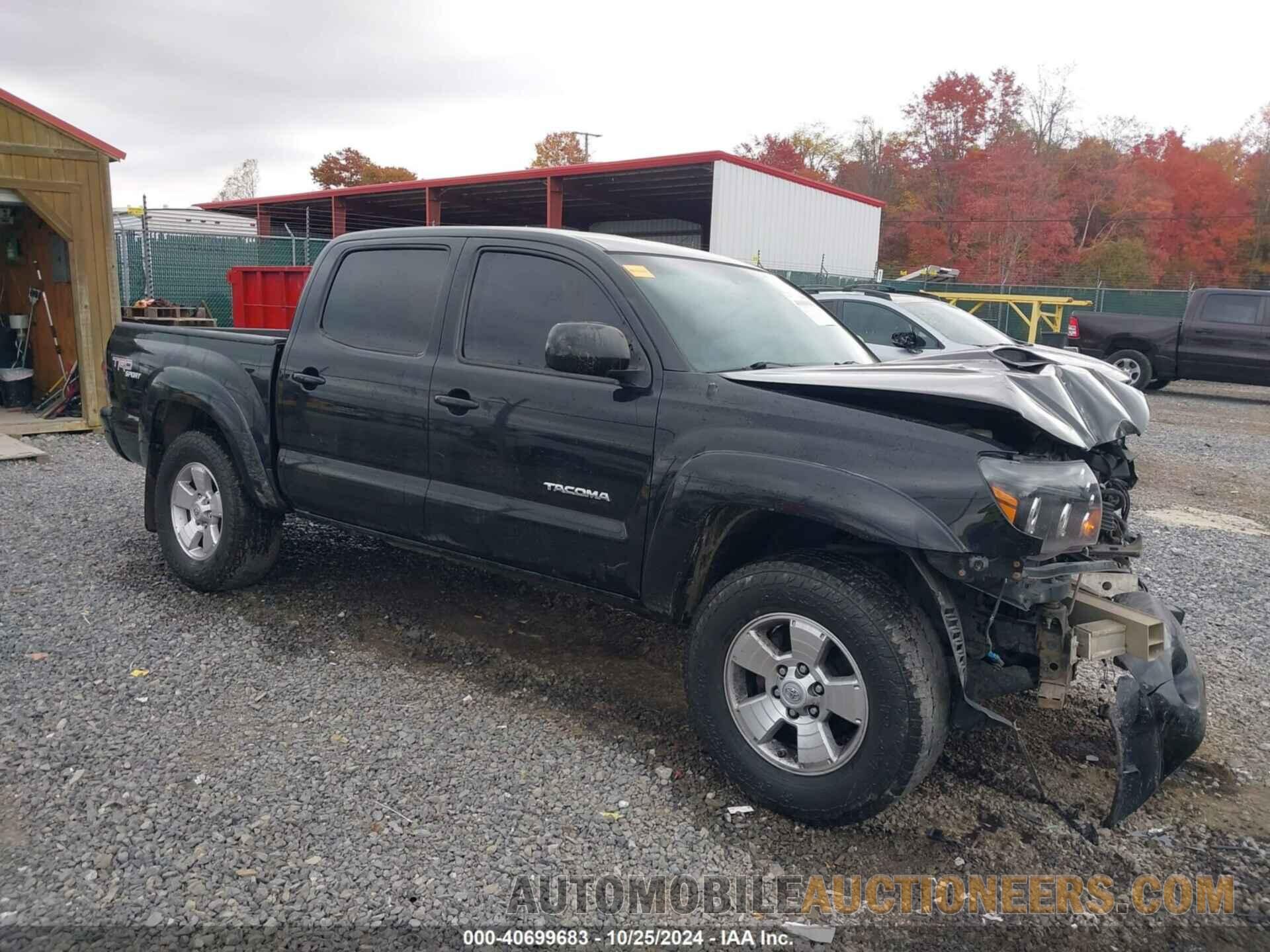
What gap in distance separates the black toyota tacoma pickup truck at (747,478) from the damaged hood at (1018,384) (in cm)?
2

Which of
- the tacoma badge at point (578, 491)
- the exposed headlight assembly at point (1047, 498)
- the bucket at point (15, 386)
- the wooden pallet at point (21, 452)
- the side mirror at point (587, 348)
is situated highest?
the side mirror at point (587, 348)

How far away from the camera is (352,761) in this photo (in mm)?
3523

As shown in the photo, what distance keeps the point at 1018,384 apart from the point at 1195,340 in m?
15.4

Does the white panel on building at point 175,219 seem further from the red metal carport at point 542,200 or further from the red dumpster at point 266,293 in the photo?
the red metal carport at point 542,200

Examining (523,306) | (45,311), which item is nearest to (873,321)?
(523,306)

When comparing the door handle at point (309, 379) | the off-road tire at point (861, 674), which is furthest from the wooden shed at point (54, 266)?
the off-road tire at point (861, 674)

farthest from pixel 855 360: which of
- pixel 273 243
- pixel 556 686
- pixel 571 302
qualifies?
pixel 273 243

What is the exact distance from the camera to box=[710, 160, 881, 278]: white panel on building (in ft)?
66.8

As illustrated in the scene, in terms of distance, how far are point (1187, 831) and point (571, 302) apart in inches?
115

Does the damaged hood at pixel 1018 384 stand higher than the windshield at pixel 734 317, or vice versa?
the windshield at pixel 734 317

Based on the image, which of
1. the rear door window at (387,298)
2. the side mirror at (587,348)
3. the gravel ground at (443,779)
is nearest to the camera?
the gravel ground at (443,779)

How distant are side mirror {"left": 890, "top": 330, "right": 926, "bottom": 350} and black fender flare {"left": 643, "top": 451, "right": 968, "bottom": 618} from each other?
6904 mm

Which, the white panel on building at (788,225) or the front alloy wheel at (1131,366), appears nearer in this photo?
the front alloy wheel at (1131,366)

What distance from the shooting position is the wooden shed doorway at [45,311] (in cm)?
1088
